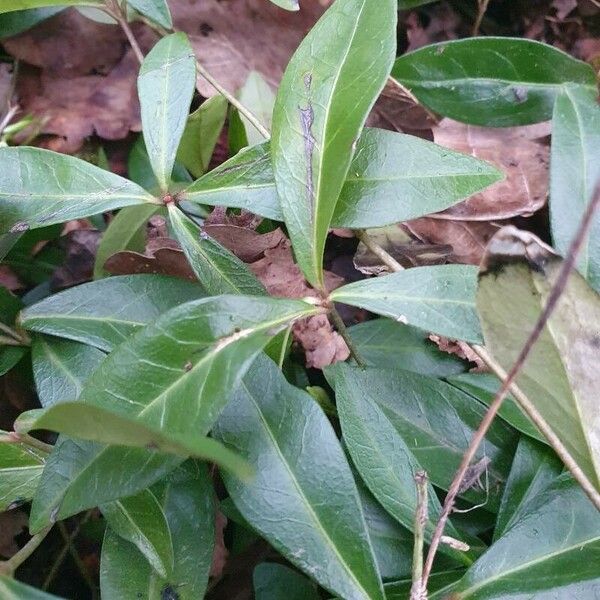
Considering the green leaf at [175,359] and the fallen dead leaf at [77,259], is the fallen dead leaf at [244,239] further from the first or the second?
the green leaf at [175,359]

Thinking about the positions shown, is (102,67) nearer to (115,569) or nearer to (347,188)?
(347,188)

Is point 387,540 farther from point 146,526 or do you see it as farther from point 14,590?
point 14,590

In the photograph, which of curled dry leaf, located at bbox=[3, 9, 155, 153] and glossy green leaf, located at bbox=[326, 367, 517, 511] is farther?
curled dry leaf, located at bbox=[3, 9, 155, 153]

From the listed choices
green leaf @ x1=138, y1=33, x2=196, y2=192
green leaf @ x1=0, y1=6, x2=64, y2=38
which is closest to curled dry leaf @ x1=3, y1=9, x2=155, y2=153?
green leaf @ x1=0, y1=6, x2=64, y2=38

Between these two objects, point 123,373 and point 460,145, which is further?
point 460,145

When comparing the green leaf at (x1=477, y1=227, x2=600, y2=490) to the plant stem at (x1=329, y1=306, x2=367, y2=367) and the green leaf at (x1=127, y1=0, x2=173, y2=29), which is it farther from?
the green leaf at (x1=127, y1=0, x2=173, y2=29)

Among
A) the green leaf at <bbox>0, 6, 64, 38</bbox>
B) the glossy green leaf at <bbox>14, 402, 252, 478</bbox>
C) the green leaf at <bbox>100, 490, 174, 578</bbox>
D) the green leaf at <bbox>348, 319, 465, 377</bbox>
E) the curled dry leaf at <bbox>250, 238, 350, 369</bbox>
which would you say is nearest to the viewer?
the glossy green leaf at <bbox>14, 402, 252, 478</bbox>

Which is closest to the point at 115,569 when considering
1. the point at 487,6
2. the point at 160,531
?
the point at 160,531
